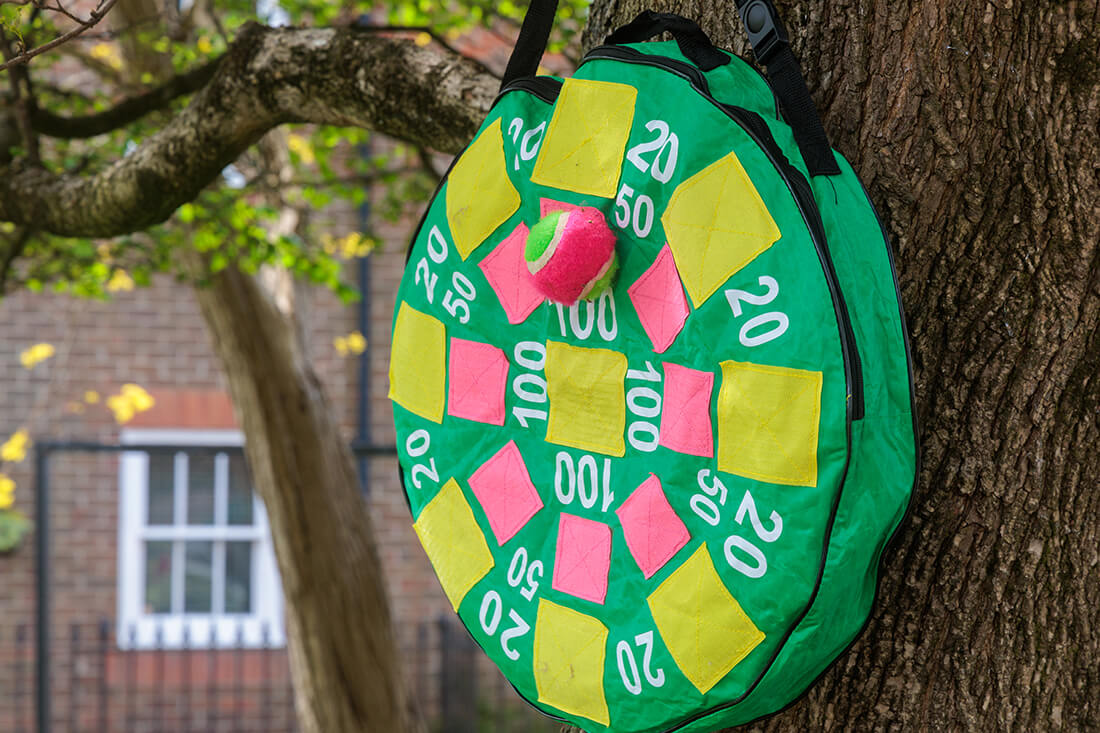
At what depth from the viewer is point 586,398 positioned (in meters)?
1.07

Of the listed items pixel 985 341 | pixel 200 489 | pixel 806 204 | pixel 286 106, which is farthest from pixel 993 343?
pixel 200 489

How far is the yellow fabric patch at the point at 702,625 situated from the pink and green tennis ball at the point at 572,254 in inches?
11.0

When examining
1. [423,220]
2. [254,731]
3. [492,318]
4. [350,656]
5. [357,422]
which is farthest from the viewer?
[357,422]

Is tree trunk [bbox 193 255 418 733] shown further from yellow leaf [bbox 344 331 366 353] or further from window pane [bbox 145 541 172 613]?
window pane [bbox 145 541 172 613]

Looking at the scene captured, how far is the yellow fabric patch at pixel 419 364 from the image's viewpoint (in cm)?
123

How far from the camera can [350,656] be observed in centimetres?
379

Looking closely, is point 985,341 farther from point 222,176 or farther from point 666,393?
point 222,176

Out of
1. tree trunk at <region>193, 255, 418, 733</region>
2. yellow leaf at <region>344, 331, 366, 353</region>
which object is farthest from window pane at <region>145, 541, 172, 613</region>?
tree trunk at <region>193, 255, 418, 733</region>

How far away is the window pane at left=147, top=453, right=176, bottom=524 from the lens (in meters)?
6.87

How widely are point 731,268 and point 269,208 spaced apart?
3375mm

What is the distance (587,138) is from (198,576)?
6593 mm

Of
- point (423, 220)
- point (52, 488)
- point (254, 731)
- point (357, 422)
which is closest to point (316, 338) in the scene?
point (357, 422)

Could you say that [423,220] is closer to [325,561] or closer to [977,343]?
[977,343]

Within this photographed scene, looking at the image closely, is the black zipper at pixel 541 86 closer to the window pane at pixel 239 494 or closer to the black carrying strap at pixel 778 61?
the black carrying strap at pixel 778 61
